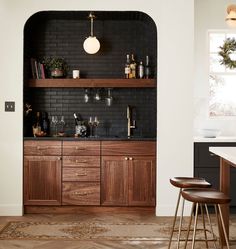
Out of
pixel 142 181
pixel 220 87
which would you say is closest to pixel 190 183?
pixel 142 181

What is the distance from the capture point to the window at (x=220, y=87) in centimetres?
663

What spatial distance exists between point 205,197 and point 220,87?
3509 mm

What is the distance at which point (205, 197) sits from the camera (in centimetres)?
336

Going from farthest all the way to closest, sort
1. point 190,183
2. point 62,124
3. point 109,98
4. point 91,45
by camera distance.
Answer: point 62,124 < point 109,98 < point 91,45 < point 190,183

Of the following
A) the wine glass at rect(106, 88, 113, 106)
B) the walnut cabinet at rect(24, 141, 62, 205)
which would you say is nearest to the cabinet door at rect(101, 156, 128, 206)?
the walnut cabinet at rect(24, 141, 62, 205)

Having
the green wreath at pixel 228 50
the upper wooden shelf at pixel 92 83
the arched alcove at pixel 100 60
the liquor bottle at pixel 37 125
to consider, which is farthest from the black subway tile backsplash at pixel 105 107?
the green wreath at pixel 228 50

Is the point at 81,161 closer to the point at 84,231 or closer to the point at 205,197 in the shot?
the point at 84,231

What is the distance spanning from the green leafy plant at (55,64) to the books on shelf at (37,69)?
13cm

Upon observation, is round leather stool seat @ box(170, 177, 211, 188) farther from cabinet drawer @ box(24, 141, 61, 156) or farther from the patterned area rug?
cabinet drawer @ box(24, 141, 61, 156)

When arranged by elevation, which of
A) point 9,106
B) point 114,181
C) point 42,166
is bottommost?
point 114,181

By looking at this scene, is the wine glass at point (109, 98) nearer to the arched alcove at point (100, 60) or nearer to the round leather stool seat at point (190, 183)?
the arched alcove at point (100, 60)

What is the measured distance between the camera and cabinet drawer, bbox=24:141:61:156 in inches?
225

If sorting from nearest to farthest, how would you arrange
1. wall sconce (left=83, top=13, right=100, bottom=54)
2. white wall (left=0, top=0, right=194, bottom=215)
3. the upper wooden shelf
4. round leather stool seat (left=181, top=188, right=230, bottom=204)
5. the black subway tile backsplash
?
round leather stool seat (left=181, top=188, right=230, bottom=204), white wall (left=0, top=0, right=194, bottom=215), the upper wooden shelf, wall sconce (left=83, top=13, right=100, bottom=54), the black subway tile backsplash

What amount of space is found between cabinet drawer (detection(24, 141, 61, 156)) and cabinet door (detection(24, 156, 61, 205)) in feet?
0.15
